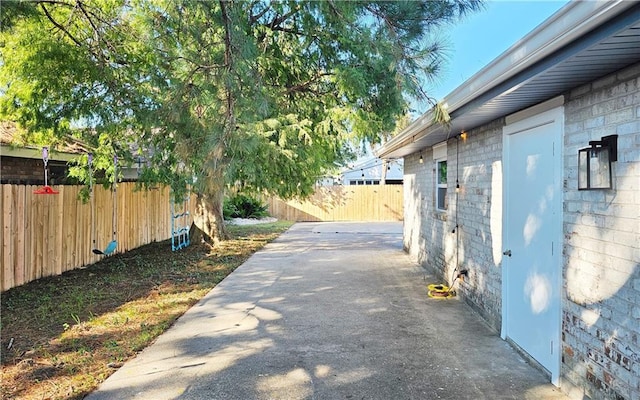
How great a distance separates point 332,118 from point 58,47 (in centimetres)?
550

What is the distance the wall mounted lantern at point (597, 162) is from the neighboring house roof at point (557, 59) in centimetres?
52

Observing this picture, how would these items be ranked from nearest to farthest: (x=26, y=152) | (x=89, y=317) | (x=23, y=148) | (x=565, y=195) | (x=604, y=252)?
1. (x=604, y=252)
2. (x=565, y=195)
3. (x=89, y=317)
4. (x=23, y=148)
5. (x=26, y=152)

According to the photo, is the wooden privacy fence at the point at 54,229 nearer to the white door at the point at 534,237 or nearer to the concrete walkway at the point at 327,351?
the concrete walkway at the point at 327,351

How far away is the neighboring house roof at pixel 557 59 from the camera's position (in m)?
2.32

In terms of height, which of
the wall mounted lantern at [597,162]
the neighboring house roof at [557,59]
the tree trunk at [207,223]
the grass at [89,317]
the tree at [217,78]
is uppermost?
the tree at [217,78]

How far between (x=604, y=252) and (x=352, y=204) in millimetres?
21088

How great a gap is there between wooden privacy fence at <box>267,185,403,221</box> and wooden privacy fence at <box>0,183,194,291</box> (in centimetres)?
1317

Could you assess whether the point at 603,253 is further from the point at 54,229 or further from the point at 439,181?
the point at 54,229

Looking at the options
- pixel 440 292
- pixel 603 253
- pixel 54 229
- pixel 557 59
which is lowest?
pixel 440 292

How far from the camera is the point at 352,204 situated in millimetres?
24266

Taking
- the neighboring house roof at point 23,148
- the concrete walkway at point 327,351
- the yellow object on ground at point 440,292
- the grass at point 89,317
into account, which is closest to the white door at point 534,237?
the concrete walkway at point 327,351

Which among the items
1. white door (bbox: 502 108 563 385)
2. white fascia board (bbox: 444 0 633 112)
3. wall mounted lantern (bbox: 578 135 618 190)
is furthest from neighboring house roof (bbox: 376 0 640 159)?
wall mounted lantern (bbox: 578 135 618 190)

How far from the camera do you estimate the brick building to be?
2.82m

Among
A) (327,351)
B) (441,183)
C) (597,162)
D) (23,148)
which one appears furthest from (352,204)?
(597,162)
